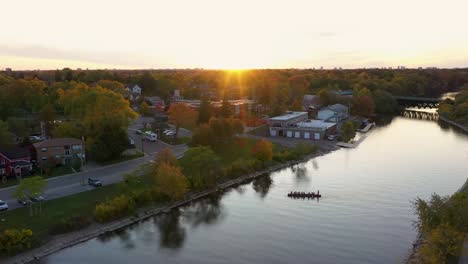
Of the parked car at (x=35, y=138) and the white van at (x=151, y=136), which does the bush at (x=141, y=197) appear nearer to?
the white van at (x=151, y=136)

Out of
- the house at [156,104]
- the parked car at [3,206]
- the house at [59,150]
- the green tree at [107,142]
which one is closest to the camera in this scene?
the parked car at [3,206]

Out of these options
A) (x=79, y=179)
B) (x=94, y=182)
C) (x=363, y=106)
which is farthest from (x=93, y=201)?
(x=363, y=106)

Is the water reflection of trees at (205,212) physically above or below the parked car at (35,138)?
below

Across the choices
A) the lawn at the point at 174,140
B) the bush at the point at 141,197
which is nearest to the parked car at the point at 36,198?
the bush at the point at 141,197

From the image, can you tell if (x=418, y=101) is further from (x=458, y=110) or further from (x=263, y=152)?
(x=263, y=152)

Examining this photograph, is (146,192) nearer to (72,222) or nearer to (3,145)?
(72,222)

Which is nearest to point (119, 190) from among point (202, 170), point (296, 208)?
point (202, 170)
